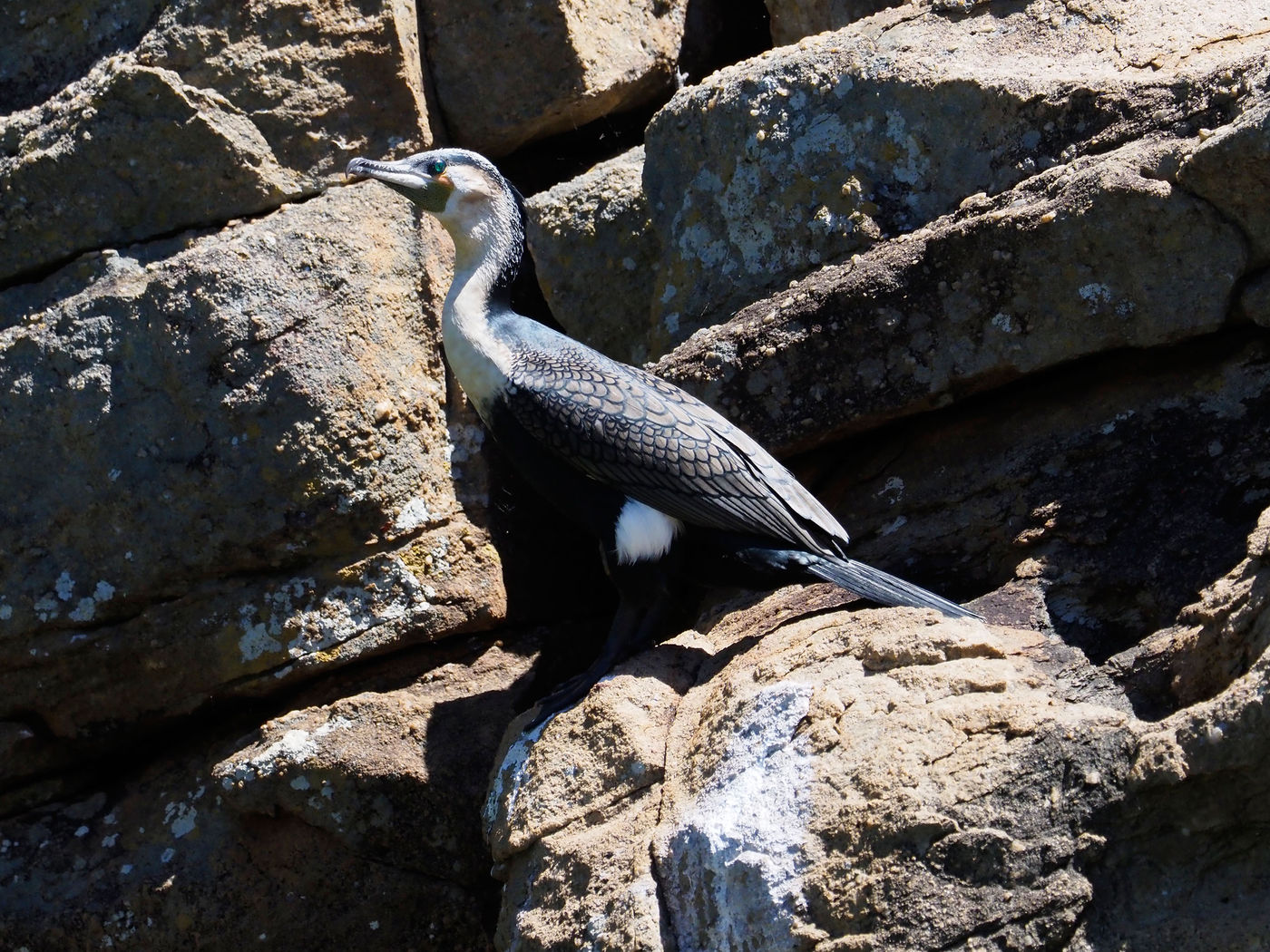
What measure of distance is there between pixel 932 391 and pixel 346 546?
6.63 ft

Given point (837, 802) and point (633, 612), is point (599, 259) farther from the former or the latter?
point (837, 802)

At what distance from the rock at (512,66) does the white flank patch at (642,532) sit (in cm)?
217

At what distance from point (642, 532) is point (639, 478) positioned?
18 cm

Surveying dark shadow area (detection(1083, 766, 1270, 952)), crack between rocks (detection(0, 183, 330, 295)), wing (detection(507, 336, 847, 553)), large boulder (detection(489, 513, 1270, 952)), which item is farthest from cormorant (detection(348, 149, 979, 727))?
dark shadow area (detection(1083, 766, 1270, 952))

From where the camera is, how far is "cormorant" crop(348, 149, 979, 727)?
13.2 ft

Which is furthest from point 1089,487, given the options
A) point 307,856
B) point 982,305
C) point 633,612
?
point 307,856

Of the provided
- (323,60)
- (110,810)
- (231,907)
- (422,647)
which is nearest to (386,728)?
(422,647)

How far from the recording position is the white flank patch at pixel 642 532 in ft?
13.6

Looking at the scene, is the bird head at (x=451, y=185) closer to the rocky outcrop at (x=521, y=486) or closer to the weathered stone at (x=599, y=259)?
the rocky outcrop at (x=521, y=486)

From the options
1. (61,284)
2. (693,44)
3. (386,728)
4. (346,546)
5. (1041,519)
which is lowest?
(386,728)

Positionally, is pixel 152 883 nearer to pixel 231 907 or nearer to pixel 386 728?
pixel 231 907

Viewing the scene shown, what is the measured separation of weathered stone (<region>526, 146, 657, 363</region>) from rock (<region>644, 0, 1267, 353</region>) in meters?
0.19

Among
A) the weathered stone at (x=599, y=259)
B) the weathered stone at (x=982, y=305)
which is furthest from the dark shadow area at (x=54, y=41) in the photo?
the weathered stone at (x=982, y=305)

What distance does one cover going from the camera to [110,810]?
466 centimetres
